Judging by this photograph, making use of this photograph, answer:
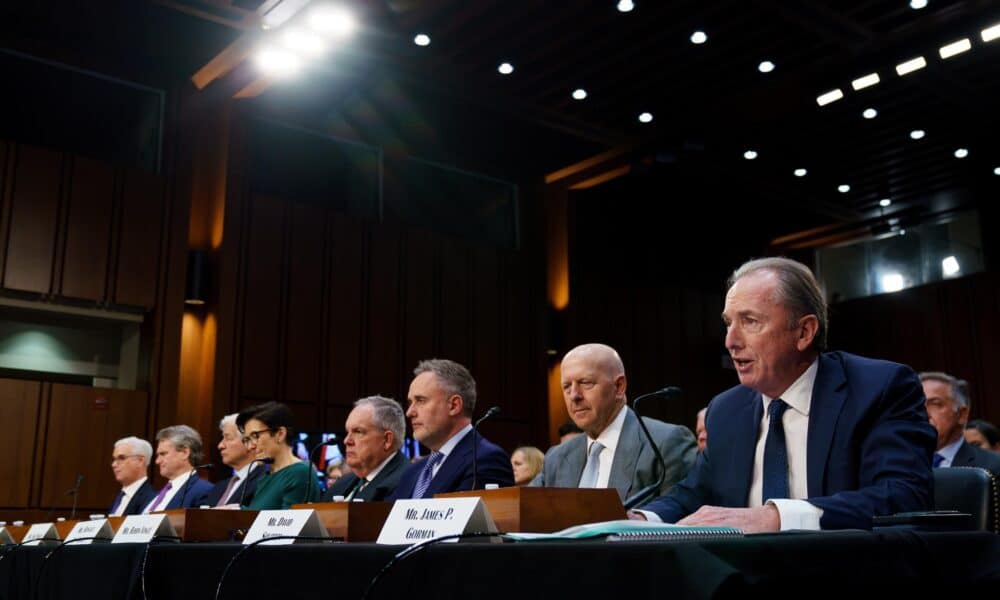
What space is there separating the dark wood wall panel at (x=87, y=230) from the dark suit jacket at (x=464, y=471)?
18.3 ft

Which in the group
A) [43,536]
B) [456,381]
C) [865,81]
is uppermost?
[865,81]

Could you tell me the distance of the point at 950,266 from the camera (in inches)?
481

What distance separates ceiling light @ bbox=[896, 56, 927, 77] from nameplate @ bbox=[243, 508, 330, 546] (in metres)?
7.58

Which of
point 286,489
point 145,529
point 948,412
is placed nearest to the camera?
point 145,529

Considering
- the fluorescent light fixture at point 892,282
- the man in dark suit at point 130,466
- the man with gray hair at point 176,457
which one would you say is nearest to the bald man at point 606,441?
the man with gray hair at point 176,457

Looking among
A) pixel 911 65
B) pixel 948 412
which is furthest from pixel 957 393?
pixel 911 65

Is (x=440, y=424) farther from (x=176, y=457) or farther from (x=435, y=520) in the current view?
(x=176, y=457)

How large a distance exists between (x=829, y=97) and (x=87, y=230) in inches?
272

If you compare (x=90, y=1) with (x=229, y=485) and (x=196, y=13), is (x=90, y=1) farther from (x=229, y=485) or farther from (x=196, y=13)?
(x=229, y=485)

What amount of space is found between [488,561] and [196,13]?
7480 millimetres

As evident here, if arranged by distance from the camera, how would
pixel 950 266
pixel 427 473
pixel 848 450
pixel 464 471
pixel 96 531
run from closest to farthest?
pixel 848 450 → pixel 96 531 → pixel 464 471 → pixel 427 473 → pixel 950 266

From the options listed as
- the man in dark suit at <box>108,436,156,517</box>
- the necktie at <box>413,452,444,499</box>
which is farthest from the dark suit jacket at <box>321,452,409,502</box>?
the man in dark suit at <box>108,436,156,517</box>

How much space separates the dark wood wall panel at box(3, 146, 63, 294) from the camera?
798cm

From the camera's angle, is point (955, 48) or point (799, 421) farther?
point (955, 48)
